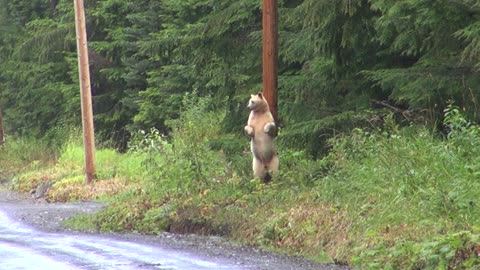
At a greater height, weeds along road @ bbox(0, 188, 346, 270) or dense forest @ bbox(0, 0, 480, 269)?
dense forest @ bbox(0, 0, 480, 269)

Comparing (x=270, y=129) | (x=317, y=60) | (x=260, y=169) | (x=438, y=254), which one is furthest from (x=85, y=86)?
(x=438, y=254)

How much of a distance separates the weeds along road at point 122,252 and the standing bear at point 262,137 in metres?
1.91

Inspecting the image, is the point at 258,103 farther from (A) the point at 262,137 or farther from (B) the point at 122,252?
(B) the point at 122,252

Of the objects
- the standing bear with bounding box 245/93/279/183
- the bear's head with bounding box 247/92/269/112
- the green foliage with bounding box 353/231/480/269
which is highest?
the bear's head with bounding box 247/92/269/112

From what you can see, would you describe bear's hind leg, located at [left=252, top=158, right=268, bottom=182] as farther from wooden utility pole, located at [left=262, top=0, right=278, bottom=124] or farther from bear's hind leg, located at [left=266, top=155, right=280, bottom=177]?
wooden utility pole, located at [left=262, top=0, right=278, bottom=124]

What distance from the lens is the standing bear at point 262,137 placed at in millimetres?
15391

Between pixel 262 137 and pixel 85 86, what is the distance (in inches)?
431

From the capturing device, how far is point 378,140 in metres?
14.0

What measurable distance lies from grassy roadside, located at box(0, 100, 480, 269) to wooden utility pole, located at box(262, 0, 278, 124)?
3.52 feet

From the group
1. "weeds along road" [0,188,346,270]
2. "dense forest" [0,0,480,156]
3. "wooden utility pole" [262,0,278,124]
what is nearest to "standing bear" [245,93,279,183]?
"dense forest" [0,0,480,156]

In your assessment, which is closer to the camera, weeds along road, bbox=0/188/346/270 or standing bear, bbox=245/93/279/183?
weeds along road, bbox=0/188/346/270

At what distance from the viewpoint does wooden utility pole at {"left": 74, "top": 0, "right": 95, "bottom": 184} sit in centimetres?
2523

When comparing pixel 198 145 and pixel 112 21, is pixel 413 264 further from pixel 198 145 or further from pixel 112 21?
pixel 112 21

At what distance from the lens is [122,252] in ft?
41.2
